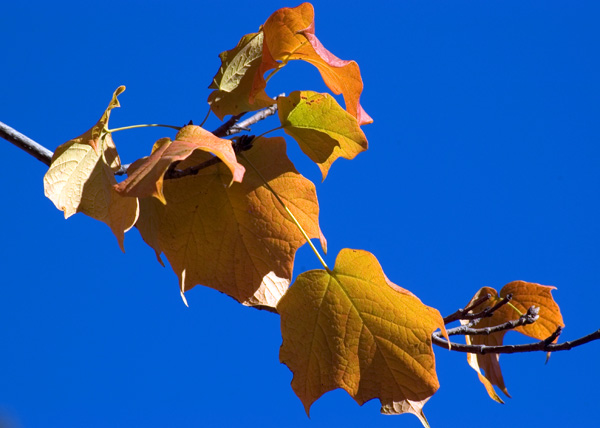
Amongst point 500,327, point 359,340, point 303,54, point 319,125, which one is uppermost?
point 303,54

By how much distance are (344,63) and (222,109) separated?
22 centimetres

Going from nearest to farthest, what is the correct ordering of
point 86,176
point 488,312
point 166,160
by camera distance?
point 166,160, point 86,176, point 488,312

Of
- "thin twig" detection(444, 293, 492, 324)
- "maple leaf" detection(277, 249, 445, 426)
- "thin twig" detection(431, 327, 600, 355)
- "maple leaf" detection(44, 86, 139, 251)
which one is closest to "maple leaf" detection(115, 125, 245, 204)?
"maple leaf" detection(44, 86, 139, 251)

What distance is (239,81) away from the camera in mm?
1021

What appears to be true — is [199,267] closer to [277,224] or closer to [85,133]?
[277,224]

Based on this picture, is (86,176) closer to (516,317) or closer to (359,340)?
(359,340)

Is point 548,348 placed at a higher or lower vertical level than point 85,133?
lower

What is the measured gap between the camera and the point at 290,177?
39.8 inches

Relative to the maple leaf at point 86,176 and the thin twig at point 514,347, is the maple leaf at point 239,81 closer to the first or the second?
the maple leaf at point 86,176

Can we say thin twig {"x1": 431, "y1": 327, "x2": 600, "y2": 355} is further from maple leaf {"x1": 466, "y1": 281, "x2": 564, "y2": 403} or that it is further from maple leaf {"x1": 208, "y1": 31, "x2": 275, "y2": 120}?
maple leaf {"x1": 208, "y1": 31, "x2": 275, "y2": 120}

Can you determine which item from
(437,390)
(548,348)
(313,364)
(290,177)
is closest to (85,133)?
(290,177)

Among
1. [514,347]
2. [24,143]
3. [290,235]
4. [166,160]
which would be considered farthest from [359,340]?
[24,143]

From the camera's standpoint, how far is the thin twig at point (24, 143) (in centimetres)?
115

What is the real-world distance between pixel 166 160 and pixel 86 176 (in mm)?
237
